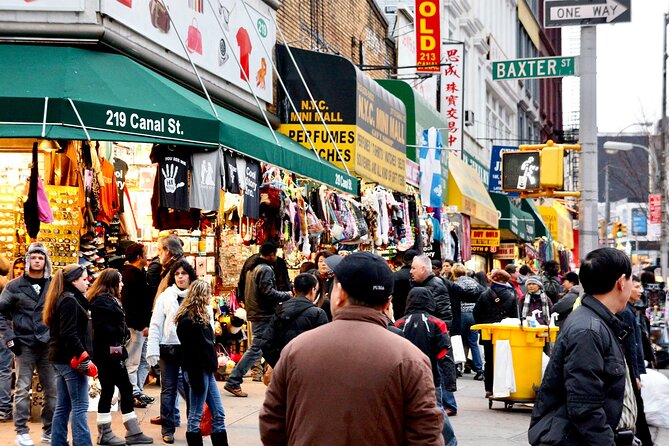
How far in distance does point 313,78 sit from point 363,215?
7.96 ft

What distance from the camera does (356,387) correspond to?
432 cm

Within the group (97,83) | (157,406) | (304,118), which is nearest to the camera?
(97,83)

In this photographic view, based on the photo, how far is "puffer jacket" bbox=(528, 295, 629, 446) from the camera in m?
5.09

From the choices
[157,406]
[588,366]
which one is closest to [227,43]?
[157,406]

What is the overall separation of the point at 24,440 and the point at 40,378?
A: 867mm

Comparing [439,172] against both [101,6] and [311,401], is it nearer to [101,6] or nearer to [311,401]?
[101,6]

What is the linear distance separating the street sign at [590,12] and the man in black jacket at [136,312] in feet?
17.8

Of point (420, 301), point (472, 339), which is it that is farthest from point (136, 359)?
point (472, 339)

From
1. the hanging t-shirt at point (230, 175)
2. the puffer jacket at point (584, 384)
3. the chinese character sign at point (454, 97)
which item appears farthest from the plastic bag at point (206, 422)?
the chinese character sign at point (454, 97)

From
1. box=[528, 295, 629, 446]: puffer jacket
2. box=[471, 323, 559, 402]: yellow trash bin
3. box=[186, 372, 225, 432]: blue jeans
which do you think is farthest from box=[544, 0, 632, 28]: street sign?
box=[528, 295, 629, 446]: puffer jacket

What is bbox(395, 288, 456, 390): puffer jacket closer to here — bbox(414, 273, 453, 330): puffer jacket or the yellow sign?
bbox(414, 273, 453, 330): puffer jacket

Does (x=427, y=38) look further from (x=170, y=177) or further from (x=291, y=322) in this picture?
(x=291, y=322)

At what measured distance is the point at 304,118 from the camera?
18.2 metres

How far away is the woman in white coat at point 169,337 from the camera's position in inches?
426
